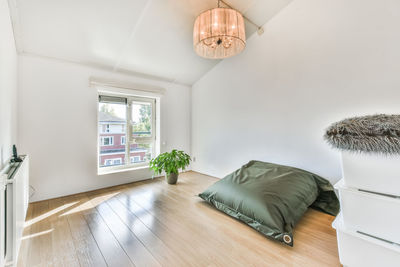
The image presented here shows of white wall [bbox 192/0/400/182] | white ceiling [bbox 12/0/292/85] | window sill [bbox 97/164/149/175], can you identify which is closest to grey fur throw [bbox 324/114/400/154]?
white wall [bbox 192/0/400/182]

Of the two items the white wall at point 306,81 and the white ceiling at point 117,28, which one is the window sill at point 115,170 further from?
the white ceiling at point 117,28

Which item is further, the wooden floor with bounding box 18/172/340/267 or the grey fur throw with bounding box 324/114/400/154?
the wooden floor with bounding box 18/172/340/267

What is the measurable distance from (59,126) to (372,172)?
3526 mm

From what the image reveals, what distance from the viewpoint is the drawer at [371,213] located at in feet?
3.25

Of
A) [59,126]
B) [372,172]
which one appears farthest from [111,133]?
[372,172]

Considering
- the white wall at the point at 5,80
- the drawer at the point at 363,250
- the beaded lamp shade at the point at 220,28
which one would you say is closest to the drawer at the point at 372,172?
the drawer at the point at 363,250

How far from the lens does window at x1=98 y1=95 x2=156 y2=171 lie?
3.09m

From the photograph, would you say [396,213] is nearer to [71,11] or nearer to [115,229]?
[115,229]

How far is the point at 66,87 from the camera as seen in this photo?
2.55 meters

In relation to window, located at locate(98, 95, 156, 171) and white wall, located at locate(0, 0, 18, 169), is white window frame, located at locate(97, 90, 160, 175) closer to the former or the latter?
window, located at locate(98, 95, 156, 171)

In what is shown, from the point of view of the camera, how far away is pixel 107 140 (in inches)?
122

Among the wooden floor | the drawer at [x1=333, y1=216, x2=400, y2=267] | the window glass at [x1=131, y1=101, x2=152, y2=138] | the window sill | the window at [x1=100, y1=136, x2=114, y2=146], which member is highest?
the window glass at [x1=131, y1=101, x2=152, y2=138]

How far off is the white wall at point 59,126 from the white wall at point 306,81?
2229 millimetres

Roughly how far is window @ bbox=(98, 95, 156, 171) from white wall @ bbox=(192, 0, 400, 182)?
1.51 meters
